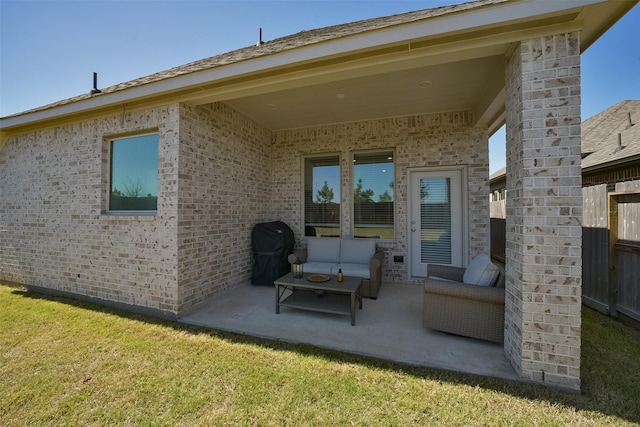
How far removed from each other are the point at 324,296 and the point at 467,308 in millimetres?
1999

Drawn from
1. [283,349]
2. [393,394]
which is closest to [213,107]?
[283,349]

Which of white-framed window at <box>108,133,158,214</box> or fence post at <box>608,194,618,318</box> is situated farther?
white-framed window at <box>108,133,158,214</box>

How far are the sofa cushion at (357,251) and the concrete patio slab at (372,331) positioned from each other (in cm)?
80

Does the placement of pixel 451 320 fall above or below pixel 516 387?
above

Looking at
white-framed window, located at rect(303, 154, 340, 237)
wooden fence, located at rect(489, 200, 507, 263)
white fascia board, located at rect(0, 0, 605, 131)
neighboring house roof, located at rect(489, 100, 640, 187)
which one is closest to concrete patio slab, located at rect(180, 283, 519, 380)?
white-framed window, located at rect(303, 154, 340, 237)

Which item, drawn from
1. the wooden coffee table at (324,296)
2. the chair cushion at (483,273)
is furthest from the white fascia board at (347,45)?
the wooden coffee table at (324,296)

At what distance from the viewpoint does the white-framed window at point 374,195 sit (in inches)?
219

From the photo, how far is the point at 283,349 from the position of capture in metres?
2.83

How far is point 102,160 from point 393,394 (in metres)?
5.49

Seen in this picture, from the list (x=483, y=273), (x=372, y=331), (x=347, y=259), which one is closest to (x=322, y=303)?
(x=372, y=331)

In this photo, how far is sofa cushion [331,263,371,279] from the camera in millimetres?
4367

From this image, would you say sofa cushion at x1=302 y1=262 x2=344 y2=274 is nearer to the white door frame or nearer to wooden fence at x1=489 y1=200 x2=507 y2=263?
the white door frame

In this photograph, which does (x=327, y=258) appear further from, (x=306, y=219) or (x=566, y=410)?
(x=566, y=410)

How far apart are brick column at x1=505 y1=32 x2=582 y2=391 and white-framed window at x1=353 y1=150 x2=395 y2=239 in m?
3.19
